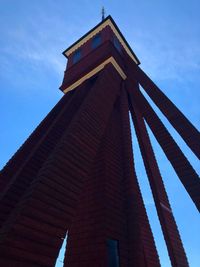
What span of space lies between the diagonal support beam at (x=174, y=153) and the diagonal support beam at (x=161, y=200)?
0.84m

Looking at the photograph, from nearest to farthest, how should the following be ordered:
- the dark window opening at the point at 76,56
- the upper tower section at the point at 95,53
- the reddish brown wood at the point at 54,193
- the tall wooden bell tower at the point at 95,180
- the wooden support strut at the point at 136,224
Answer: the reddish brown wood at the point at 54,193 < the tall wooden bell tower at the point at 95,180 < the wooden support strut at the point at 136,224 < the upper tower section at the point at 95,53 < the dark window opening at the point at 76,56

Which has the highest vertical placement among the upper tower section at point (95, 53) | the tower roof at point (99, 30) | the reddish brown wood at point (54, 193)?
the tower roof at point (99, 30)

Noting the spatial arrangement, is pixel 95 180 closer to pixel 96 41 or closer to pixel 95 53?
pixel 95 53

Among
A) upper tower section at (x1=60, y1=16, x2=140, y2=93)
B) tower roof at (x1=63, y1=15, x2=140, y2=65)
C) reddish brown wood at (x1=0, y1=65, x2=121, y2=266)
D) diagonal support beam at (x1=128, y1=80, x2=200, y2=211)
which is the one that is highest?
tower roof at (x1=63, y1=15, x2=140, y2=65)

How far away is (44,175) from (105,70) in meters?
5.09

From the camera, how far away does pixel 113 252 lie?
18.1 feet

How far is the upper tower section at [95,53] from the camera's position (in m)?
9.14

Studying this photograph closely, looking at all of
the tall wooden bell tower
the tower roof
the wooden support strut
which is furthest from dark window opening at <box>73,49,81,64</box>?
the wooden support strut

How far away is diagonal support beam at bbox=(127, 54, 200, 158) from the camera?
249 inches

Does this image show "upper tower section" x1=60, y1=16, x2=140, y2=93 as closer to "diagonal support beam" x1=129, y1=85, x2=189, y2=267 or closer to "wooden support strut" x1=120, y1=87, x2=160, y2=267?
"diagonal support beam" x1=129, y1=85, x2=189, y2=267

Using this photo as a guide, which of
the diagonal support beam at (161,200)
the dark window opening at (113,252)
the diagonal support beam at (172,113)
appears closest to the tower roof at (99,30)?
the diagonal support beam at (172,113)

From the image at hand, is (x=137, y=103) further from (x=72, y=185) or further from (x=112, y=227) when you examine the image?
Answer: (x=72, y=185)

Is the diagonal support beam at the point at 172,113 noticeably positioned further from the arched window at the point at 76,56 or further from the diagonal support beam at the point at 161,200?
the arched window at the point at 76,56

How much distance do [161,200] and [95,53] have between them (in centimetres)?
615
